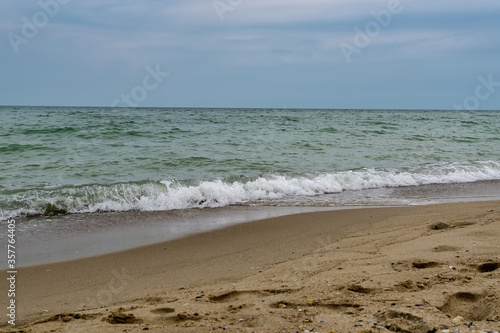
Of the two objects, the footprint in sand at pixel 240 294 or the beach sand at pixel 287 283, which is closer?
the beach sand at pixel 287 283

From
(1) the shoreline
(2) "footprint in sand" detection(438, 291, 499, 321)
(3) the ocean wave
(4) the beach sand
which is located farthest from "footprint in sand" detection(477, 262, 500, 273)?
(3) the ocean wave

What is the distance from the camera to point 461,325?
9.45 ft

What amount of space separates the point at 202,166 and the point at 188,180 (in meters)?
2.35

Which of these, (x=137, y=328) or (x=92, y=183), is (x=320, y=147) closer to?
(x=92, y=183)

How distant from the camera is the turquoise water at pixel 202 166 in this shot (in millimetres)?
9281

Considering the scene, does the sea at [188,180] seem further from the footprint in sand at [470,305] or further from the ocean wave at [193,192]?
the footprint in sand at [470,305]

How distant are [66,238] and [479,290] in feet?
18.3

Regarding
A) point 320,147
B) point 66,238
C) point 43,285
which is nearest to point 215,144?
point 320,147

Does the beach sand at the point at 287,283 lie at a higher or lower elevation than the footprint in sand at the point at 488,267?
lower

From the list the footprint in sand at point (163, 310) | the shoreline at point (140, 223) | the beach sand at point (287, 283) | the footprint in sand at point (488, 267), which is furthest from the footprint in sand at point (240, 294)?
the shoreline at point (140, 223)

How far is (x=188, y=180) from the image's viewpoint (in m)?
10.4

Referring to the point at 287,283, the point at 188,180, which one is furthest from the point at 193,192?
the point at 287,283

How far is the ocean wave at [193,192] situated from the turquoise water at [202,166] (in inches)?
0.8

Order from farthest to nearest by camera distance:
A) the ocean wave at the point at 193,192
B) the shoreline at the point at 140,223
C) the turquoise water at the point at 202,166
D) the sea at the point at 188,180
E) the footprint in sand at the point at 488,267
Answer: the turquoise water at the point at 202,166 < the ocean wave at the point at 193,192 < the sea at the point at 188,180 < the shoreline at the point at 140,223 < the footprint in sand at the point at 488,267
